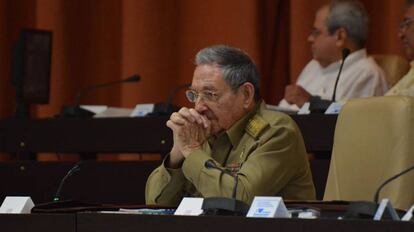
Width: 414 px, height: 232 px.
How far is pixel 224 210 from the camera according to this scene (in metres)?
2.40

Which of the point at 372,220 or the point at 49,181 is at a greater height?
the point at 372,220

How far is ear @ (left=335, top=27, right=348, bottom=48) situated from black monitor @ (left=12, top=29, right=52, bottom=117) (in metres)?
1.52

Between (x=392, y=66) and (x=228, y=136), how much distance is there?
7.35 feet

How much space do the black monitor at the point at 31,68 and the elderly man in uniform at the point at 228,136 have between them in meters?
2.00

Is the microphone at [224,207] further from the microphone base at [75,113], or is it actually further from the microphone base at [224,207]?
the microphone base at [75,113]

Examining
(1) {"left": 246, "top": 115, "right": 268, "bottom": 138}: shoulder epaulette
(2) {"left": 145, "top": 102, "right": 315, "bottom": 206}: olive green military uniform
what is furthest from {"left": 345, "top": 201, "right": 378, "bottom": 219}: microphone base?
(1) {"left": 246, "top": 115, "right": 268, "bottom": 138}: shoulder epaulette

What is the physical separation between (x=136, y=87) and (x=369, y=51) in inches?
57.9

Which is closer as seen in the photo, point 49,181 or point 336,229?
point 336,229

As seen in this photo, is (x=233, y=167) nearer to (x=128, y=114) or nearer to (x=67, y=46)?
(x=128, y=114)

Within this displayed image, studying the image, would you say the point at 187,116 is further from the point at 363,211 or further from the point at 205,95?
the point at 363,211

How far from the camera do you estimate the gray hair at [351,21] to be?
554 cm

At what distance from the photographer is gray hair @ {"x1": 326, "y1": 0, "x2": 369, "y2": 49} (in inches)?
218

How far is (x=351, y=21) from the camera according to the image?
555cm

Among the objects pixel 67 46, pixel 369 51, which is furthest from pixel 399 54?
pixel 67 46
